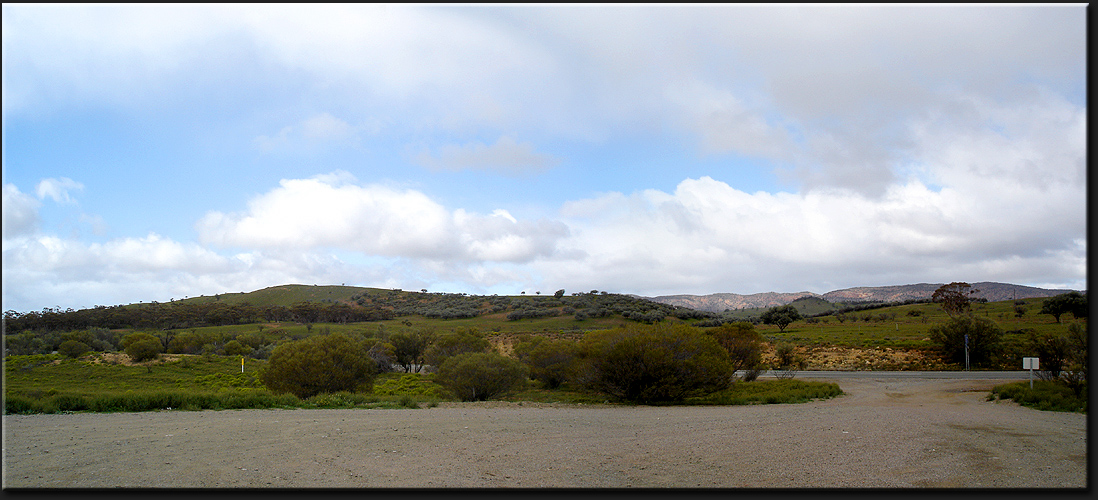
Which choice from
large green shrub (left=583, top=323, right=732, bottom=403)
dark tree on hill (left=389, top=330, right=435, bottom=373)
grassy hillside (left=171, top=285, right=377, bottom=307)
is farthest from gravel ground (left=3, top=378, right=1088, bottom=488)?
grassy hillside (left=171, top=285, right=377, bottom=307)

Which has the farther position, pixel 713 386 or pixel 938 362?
pixel 938 362

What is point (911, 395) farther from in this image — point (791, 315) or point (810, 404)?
point (791, 315)

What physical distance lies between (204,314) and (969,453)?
297 ft

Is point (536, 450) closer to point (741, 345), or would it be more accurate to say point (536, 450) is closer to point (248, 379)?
point (248, 379)

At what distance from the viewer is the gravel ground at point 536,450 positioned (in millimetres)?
7332

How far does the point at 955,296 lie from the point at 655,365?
2315 inches

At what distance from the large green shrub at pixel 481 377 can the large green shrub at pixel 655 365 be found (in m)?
2.95

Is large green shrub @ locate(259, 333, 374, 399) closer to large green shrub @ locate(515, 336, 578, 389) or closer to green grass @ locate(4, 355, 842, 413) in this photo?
green grass @ locate(4, 355, 842, 413)

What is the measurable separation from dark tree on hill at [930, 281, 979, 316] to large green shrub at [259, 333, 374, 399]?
2498 inches

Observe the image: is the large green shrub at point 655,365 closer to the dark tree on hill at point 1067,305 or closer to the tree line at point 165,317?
the dark tree on hill at point 1067,305

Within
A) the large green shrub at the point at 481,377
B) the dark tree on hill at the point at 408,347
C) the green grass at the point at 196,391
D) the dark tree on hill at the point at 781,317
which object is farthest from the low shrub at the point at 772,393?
the dark tree on hill at the point at 781,317

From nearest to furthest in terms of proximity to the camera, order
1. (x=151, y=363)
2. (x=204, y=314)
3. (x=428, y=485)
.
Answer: (x=428, y=485) → (x=151, y=363) → (x=204, y=314)
